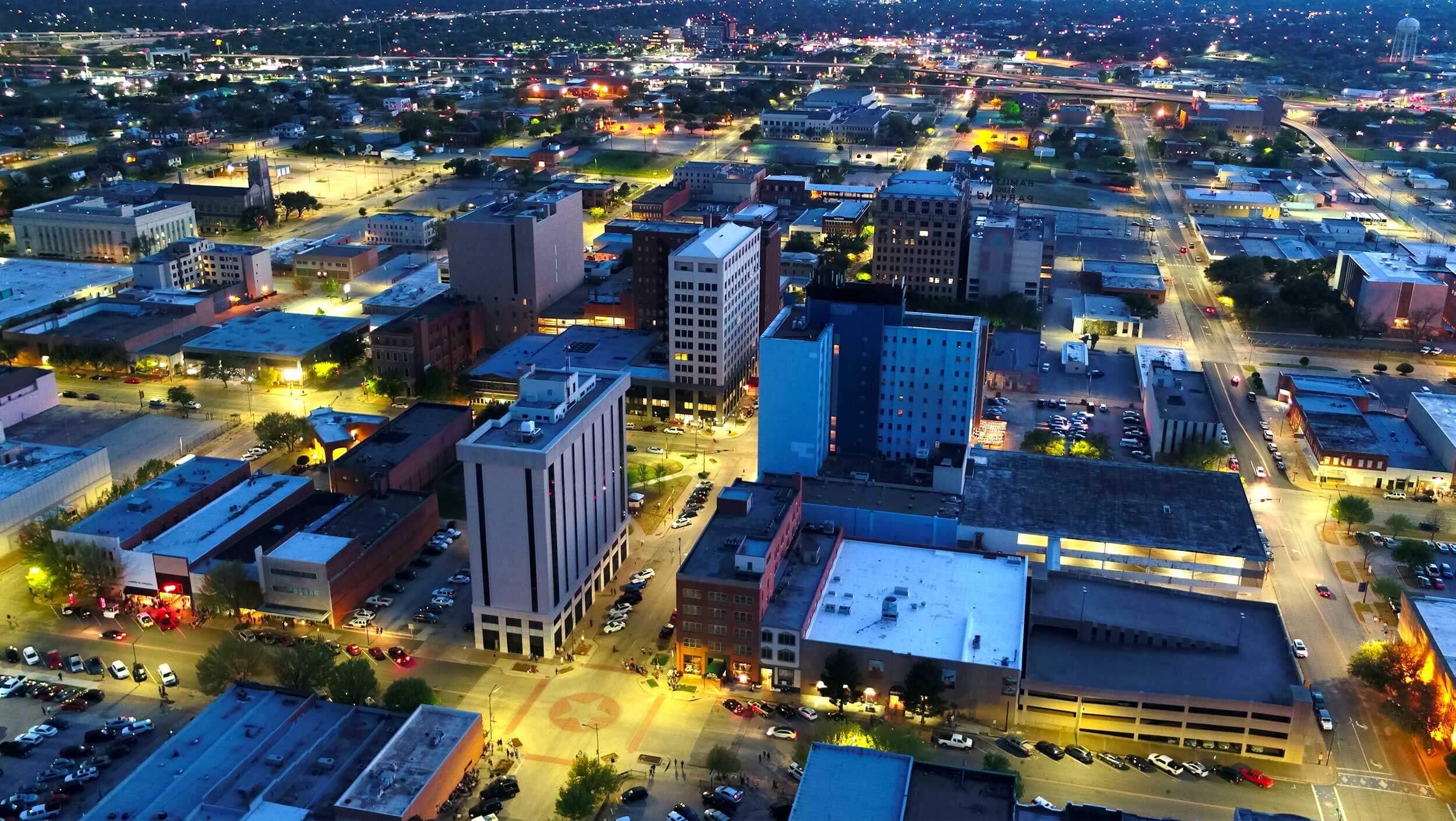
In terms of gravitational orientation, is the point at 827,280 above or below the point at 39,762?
above

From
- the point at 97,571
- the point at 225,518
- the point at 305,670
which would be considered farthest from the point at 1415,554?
the point at 97,571

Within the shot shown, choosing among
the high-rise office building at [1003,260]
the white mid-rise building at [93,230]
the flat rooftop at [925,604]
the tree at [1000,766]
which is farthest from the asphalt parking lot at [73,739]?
the high-rise office building at [1003,260]

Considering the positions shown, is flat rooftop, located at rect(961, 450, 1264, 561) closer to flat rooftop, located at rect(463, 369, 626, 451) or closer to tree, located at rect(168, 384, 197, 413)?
flat rooftop, located at rect(463, 369, 626, 451)

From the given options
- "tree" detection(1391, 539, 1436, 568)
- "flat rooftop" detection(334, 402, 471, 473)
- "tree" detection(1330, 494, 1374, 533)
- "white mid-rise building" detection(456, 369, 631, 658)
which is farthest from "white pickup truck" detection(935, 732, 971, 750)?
"flat rooftop" detection(334, 402, 471, 473)

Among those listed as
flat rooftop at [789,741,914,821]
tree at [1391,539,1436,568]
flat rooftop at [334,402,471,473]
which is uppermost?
flat rooftop at [334,402,471,473]

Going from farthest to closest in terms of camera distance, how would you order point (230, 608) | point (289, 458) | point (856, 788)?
point (289, 458), point (230, 608), point (856, 788)

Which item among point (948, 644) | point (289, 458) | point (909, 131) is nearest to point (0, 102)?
point (909, 131)

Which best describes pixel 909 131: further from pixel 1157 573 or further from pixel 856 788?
pixel 856 788
